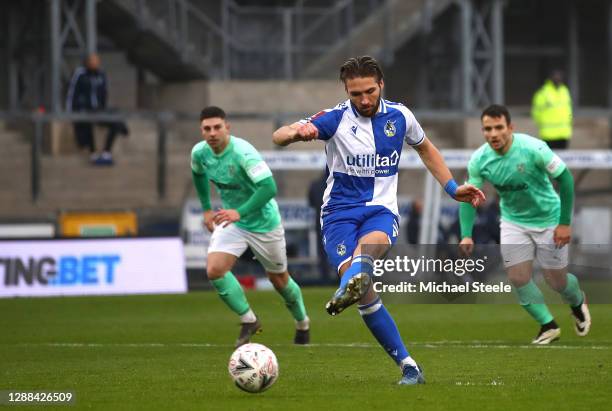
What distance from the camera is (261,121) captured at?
88.3 feet

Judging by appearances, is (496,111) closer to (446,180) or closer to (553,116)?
(446,180)

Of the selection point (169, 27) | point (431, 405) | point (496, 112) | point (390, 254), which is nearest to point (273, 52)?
point (169, 27)

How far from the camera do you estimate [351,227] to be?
10.1 meters

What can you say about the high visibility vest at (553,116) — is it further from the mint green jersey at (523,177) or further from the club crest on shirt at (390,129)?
the club crest on shirt at (390,129)

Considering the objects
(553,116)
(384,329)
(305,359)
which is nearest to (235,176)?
(305,359)

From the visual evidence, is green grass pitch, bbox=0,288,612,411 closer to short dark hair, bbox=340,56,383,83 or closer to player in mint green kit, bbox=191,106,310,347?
player in mint green kit, bbox=191,106,310,347

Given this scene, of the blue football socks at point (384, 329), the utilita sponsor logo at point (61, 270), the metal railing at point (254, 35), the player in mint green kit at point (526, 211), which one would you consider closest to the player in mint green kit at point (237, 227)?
the player in mint green kit at point (526, 211)

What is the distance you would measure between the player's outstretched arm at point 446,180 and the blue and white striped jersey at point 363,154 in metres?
0.35

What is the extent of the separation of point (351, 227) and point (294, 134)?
1.04 m

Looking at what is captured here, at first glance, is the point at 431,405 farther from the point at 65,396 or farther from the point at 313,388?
the point at 65,396

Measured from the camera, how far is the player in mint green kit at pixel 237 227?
45.2 ft

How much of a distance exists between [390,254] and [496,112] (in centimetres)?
248

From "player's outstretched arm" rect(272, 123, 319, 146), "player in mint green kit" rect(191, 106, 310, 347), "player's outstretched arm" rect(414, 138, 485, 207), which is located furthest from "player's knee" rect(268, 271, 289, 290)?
"player's outstretched arm" rect(272, 123, 319, 146)

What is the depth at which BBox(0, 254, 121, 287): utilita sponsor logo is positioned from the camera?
21672 mm
